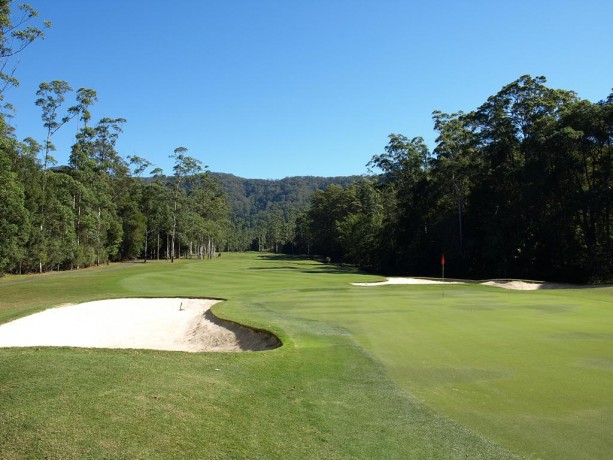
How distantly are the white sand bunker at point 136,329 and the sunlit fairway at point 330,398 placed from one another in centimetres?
332

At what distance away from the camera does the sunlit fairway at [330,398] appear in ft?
16.8

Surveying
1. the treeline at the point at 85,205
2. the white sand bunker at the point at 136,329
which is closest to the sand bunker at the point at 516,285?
the white sand bunker at the point at 136,329

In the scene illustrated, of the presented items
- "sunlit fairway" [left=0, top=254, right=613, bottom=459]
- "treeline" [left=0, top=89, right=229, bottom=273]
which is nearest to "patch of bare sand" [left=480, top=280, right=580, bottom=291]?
"sunlit fairway" [left=0, top=254, right=613, bottom=459]

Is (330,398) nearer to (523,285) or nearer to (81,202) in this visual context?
Answer: (523,285)

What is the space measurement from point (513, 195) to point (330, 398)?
156 ft

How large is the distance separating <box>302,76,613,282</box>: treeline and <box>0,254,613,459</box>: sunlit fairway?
3342 cm

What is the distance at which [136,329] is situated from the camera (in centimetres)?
1856

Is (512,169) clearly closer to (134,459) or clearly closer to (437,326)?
(437,326)

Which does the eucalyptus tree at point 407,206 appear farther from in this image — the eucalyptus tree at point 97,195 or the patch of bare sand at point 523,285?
the eucalyptus tree at point 97,195

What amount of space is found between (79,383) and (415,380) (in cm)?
577

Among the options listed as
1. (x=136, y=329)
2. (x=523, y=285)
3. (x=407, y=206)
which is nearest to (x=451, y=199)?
(x=407, y=206)

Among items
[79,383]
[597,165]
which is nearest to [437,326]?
[79,383]

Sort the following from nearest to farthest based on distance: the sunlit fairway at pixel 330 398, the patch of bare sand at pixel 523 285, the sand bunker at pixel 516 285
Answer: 1. the sunlit fairway at pixel 330 398
2. the sand bunker at pixel 516 285
3. the patch of bare sand at pixel 523 285

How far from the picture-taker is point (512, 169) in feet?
154
